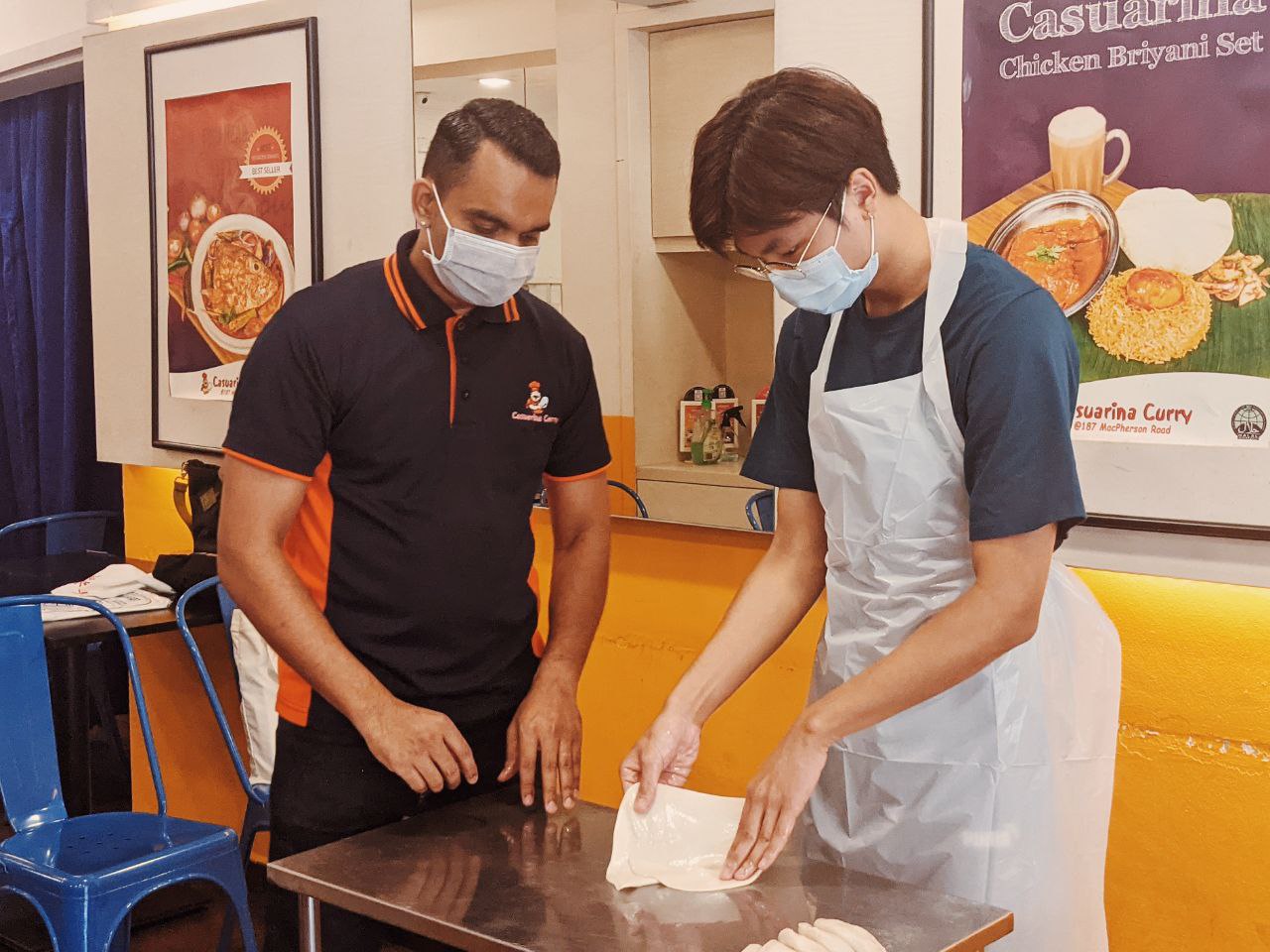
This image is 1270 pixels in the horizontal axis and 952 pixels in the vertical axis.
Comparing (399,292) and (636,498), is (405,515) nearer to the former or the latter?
(399,292)

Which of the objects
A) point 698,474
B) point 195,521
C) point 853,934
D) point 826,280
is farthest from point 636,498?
point 853,934

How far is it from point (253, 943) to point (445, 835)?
45.7 inches

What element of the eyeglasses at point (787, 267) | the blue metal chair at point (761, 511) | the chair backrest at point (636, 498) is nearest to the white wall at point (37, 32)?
the chair backrest at point (636, 498)

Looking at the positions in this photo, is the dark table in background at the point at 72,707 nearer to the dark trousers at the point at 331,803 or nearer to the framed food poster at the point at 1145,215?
the dark trousers at the point at 331,803

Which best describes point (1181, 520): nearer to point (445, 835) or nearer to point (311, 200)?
point (445, 835)

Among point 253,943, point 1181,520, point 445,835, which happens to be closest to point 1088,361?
point 1181,520

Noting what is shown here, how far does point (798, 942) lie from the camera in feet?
4.39

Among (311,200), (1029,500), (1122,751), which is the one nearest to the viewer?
(1029,500)

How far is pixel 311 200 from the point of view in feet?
11.7

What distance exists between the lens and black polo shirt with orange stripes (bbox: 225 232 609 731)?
1.84 metres

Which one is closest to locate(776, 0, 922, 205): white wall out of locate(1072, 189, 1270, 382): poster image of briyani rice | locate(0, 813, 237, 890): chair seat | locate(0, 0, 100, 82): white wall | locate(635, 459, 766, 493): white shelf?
locate(1072, 189, 1270, 382): poster image of briyani rice

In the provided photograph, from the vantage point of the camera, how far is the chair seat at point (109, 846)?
2463 mm

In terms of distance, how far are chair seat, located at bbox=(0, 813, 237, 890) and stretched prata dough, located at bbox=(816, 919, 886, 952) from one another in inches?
60.5

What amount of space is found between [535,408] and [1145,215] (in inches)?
41.0
